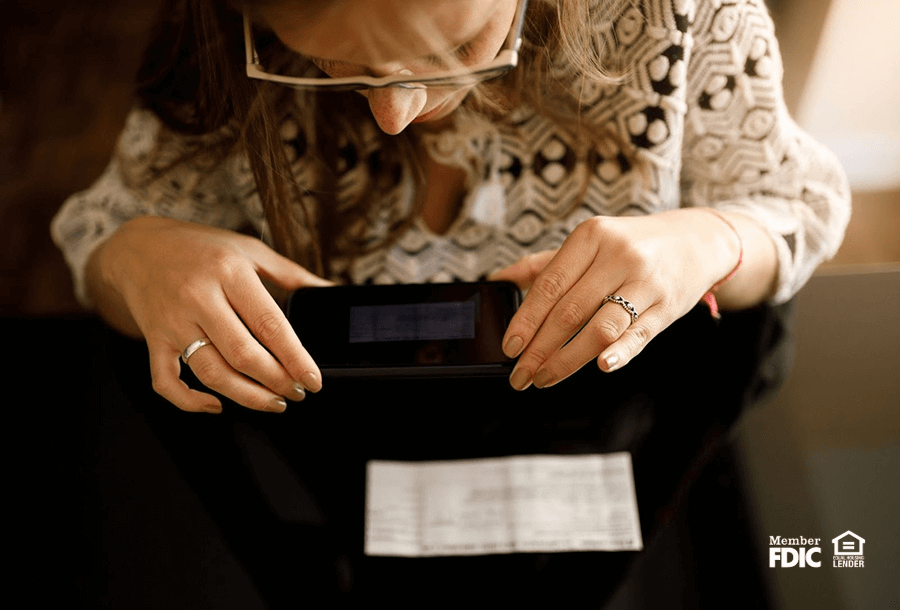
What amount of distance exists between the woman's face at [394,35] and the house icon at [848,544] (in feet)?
1.67

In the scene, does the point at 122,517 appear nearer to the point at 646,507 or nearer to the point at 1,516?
the point at 1,516

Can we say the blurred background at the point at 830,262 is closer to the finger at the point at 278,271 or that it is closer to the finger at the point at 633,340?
the finger at the point at 633,340

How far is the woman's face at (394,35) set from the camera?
0.41 m

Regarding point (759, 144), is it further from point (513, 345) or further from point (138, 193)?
point (138, 193)

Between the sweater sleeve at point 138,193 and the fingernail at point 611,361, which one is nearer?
the fingernail at point 611,361

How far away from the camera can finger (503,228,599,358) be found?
1.65 feet

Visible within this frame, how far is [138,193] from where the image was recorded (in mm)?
727

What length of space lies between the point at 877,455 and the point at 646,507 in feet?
0.77

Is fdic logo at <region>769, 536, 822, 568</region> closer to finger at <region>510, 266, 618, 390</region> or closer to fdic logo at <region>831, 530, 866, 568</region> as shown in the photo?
fdic logo at <region>831, 530, 866, 568</region>

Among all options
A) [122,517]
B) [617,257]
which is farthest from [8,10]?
[617,257]

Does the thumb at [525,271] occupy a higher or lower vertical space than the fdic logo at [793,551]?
higher

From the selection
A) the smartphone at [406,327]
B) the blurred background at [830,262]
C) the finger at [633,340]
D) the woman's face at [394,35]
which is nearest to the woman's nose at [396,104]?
the woman's face at [394,35]

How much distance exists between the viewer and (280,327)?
510mm

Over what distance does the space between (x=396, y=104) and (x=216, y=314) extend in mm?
233
